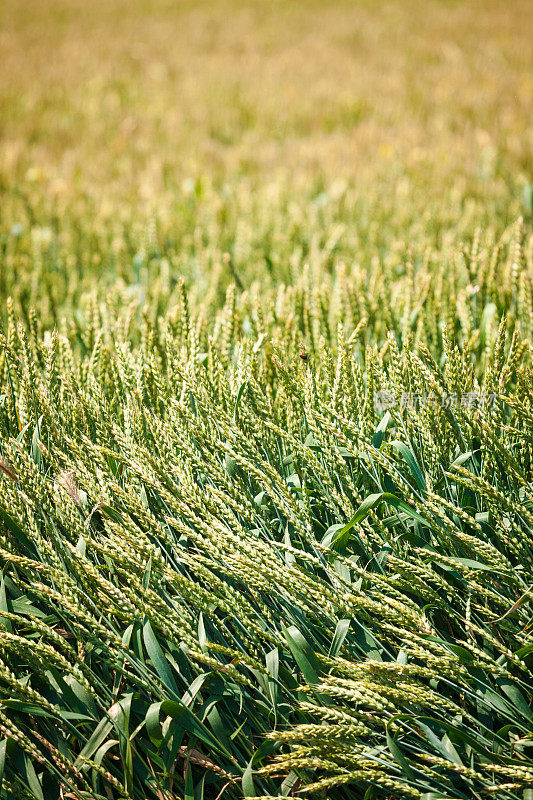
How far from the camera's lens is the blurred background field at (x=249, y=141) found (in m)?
2.69

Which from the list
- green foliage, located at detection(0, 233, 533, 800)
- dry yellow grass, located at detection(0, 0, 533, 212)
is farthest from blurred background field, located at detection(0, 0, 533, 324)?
green foliage, located at detection(0, 233, 533, 800)

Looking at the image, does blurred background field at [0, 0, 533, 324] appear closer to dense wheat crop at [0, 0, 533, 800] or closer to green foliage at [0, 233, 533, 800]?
dense wheat crop at [0, 0, 533, 800]

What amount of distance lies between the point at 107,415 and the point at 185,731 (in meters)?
0.65

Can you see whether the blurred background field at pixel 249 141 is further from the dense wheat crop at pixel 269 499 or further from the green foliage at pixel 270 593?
the green foliage at pixel 270 593

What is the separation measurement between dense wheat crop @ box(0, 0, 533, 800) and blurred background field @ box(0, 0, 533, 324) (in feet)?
0.14

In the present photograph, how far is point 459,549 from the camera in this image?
105 cm

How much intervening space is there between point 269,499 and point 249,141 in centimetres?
415

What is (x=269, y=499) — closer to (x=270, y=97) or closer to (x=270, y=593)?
(x=270, y=593)

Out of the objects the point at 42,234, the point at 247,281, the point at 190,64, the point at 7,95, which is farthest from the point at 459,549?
the point at 190,64

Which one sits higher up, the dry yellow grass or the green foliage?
the dry yellow grass

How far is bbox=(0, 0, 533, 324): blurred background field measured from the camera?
2691 mm

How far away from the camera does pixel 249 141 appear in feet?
15.4

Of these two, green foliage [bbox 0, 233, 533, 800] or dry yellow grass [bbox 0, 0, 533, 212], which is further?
dry yellow grass [bbox 0, 0, 533, 212]

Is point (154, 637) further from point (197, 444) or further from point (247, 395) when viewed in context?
point (247, 395)
